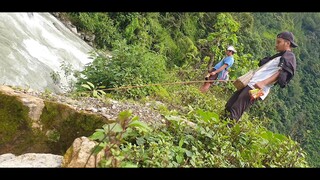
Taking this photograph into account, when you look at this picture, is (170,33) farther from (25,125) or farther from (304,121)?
(25,125)

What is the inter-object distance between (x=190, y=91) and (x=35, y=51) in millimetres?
3429

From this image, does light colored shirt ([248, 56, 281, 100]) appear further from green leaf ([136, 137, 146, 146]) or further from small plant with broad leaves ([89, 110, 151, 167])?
small plant with broad leaves ([89, 110, 151, 167])

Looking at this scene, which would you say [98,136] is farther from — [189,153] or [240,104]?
[240,104]

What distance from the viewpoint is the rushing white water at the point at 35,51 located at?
6.97 metres

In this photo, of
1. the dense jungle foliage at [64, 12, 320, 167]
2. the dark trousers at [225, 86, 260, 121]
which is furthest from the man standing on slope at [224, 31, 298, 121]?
the dense jungle foliage at [64, 12, 320, 167]

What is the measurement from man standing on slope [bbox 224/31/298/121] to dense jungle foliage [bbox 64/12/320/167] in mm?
274

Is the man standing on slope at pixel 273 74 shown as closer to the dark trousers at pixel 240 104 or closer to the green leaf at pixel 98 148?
the dark trousers at pixel 240 104

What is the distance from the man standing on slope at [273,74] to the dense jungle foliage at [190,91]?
0.27 metres

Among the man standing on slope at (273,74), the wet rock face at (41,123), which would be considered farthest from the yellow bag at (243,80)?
the wet rock face at (41,123)

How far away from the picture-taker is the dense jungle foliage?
3191 mm

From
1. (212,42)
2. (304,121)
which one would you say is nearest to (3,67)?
(212,42)

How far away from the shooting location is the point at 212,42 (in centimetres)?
1554

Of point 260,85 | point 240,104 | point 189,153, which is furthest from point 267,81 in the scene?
point 189,153
